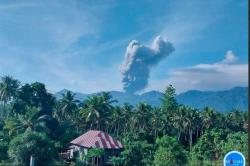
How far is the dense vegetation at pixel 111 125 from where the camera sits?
43594mm

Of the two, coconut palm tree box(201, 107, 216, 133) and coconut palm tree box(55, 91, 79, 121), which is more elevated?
coconut palm tree box(55, 91, 79, 121)

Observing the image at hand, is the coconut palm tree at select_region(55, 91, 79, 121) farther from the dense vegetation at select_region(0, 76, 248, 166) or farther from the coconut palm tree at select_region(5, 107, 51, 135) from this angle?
the coconut palm tree at select_region(5, 107, 51, 135)

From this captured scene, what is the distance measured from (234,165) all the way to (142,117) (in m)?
67.8

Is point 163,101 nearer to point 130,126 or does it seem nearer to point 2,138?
point 130,126

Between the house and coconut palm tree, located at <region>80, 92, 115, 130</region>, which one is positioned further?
coconut palm tree, located at <region>80, 92, 115, 130</region>

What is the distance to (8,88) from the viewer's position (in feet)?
225

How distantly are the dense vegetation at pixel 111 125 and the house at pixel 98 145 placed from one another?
160cm

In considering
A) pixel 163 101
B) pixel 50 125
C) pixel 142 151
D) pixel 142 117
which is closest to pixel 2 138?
pixel 50 125

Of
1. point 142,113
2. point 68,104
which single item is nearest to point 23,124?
point 68,104

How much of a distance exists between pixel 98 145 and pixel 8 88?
77.6ft

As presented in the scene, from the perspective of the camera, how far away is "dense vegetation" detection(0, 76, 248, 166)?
4359cm

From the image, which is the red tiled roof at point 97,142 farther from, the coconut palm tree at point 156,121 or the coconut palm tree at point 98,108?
the coconut palm tree at point 156,121

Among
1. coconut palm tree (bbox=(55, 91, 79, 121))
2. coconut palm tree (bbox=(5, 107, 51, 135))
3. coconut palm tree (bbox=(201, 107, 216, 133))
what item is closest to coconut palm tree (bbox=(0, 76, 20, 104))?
coconut palm tree (bbox=(55, 91, 79, 121))

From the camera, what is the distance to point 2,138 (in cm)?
5062
